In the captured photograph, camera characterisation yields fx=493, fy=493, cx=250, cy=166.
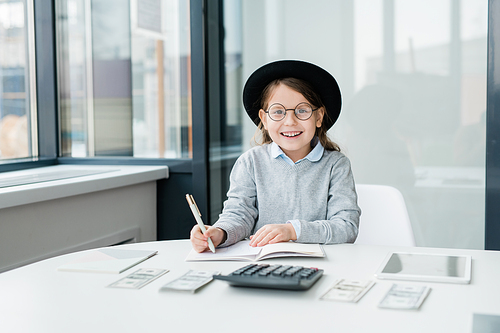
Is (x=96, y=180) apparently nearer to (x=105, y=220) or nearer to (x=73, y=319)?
(x=105, y=220)

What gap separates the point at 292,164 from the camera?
1.59 metres

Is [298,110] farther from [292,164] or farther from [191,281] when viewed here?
[191,281]

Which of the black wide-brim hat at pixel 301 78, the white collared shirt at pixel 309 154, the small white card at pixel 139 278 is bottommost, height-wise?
the small white card at pixel 139 278

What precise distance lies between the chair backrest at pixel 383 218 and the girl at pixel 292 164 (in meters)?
0.14

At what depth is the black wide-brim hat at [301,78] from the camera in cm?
155

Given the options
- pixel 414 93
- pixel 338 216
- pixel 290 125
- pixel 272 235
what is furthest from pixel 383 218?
pixel 414 93

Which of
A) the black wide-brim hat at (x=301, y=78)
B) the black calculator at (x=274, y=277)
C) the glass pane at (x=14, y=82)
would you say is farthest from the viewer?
the glass pane at (x=14, y=82)

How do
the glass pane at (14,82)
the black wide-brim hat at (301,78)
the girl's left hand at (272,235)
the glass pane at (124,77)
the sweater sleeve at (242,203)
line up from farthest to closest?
the glass pane at (124,77) < the glass pane at (14,82) < the black wide-brim hat at (301,78) < the sweater sleeve at (242,203) < the girl's left hand at (272,235)

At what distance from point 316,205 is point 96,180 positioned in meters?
0.94

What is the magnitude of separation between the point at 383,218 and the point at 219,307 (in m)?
0.94

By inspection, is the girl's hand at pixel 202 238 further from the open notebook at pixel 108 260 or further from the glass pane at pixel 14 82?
the glass pane at pixel 14 82

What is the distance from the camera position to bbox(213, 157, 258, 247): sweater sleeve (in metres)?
1.44

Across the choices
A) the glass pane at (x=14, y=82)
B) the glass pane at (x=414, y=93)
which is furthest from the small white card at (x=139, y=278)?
the glass pane at (x=14, y=82)

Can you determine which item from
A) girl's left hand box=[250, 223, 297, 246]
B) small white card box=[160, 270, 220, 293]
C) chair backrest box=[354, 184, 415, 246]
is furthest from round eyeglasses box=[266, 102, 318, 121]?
small white card box=[160, 270, 220, 293]
